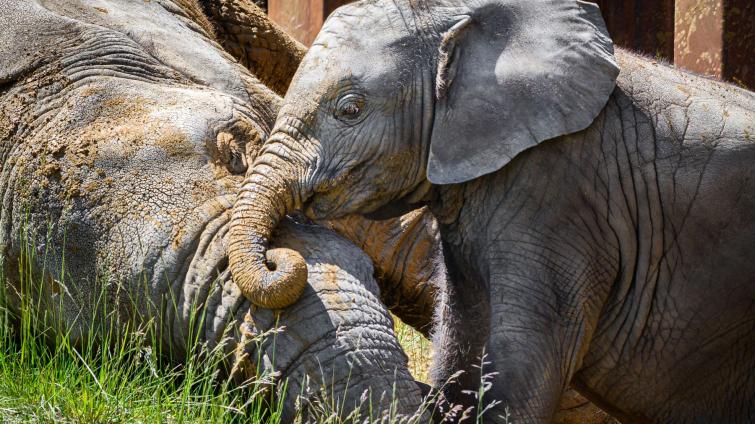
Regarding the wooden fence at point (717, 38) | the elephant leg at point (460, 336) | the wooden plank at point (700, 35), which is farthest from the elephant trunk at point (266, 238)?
the wooden plank at point (700, 35)

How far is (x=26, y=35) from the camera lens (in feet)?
19.4

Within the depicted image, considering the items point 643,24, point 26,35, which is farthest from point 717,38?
point 26,35

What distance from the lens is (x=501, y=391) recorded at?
497 cm

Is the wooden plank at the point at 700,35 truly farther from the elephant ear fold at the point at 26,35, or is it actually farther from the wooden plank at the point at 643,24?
the elephant ear fold at the point at 26,35

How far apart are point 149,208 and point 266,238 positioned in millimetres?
563

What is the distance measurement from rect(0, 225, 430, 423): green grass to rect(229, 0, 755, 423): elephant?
2.12 feet

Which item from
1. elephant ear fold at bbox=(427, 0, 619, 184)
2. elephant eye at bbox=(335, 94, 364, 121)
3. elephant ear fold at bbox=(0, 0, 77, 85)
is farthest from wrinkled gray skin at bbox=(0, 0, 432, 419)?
elephant ear fold at bbox=(427, 0, 619, 184)

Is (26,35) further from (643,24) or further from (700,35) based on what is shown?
(643,24)

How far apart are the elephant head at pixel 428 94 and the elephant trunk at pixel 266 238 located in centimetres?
4

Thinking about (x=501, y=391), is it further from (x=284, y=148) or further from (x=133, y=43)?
(x=133, y=43)

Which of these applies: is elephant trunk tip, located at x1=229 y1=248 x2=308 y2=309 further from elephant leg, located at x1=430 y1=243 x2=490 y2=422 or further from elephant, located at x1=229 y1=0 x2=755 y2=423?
elephant leg, located at x1=430 y1=243 x2=490 y2=422

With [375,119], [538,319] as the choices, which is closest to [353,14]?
[375,119]

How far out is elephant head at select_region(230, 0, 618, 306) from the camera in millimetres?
4973

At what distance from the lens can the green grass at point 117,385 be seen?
450cm
